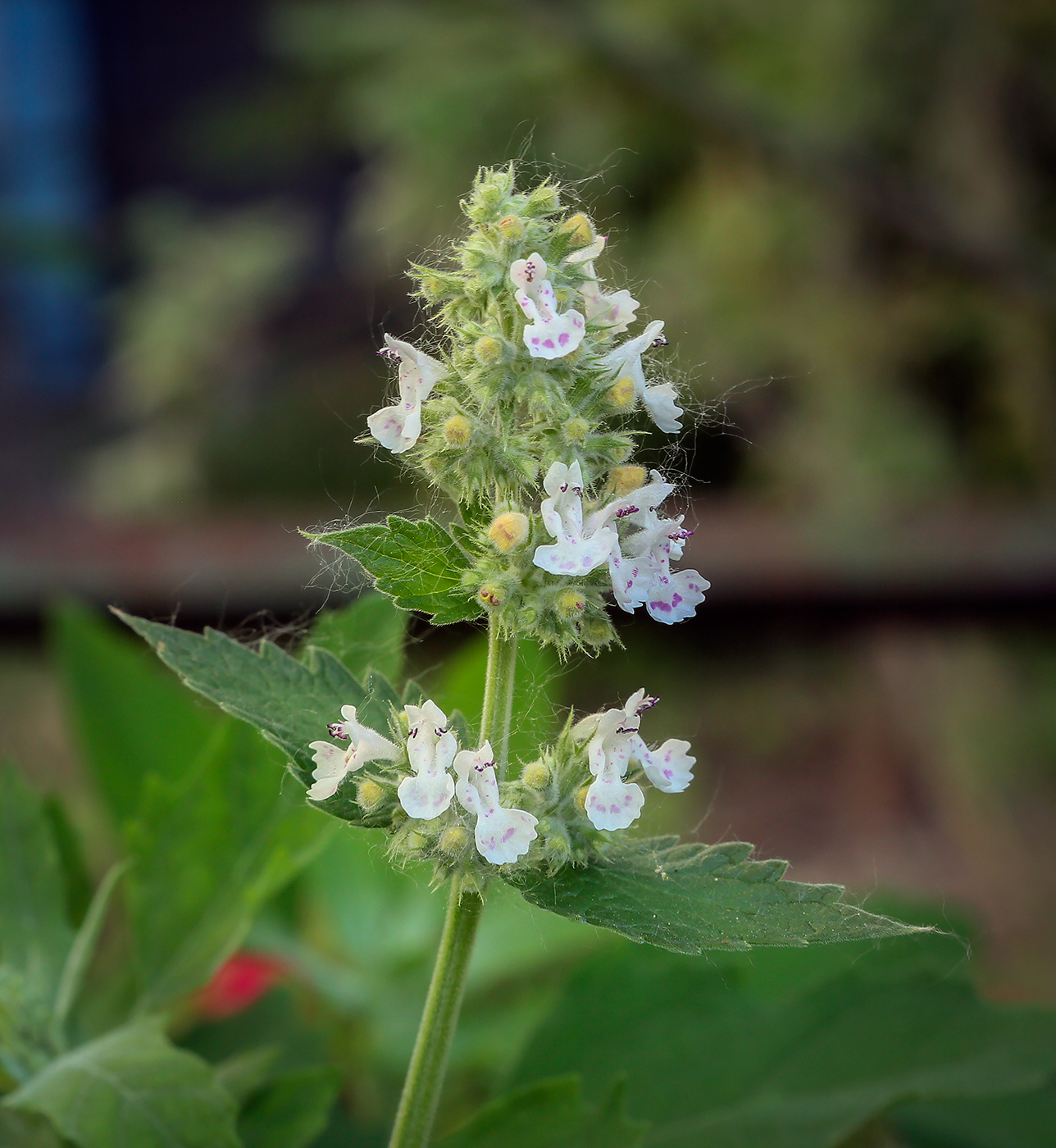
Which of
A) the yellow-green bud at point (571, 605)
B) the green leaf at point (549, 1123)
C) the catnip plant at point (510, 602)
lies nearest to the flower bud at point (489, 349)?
the catnip plant at point (510, 602)

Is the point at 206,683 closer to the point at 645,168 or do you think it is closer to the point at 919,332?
the point at 919,332

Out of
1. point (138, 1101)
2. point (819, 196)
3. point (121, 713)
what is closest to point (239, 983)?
point (121, 713)

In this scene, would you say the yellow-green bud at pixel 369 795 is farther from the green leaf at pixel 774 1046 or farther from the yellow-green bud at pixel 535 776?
the green leaf at pixel 774 1046

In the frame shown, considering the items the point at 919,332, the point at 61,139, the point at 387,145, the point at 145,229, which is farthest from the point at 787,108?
the point at 61,139

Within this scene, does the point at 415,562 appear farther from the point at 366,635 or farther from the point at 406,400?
the point at 366,635

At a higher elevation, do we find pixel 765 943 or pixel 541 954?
pixel 541 954

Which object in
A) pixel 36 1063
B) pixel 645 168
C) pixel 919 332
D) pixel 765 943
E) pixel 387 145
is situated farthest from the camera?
pixel 387 145

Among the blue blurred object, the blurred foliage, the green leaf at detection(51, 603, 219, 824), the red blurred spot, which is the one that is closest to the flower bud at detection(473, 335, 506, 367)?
the green leaf at detection(51, 603, 219, 824)
